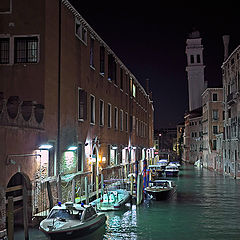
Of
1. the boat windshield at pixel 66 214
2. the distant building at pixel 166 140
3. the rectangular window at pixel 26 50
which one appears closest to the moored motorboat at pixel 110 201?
the boat windshield at pixel 66 214

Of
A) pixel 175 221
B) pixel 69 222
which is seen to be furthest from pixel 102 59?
pixel 69 222

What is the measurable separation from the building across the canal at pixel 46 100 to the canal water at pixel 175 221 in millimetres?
2658

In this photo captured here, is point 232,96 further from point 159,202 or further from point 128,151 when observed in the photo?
point 159,202

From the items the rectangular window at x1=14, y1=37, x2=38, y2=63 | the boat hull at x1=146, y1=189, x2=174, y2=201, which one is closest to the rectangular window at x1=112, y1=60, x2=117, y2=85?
the boat hull at x1=146, y1=189, x2=174, y2=201

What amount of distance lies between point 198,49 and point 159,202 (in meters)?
70.1

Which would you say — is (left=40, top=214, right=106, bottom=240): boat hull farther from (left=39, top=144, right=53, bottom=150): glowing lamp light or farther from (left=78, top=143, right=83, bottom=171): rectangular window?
(left=78, top=143, right=83, bottom=171): rectangular window

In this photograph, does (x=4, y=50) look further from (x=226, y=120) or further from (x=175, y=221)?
(x=226, y=120)

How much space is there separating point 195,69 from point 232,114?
46.3 metres

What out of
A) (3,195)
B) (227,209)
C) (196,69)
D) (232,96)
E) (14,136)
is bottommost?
(227,209)

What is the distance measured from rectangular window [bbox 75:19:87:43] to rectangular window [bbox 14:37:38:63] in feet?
13.6

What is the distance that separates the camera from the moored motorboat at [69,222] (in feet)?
45.3

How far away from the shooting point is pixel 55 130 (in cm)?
1775

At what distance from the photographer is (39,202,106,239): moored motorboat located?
1380 centimetres

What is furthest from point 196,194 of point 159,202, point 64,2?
point 64,2
